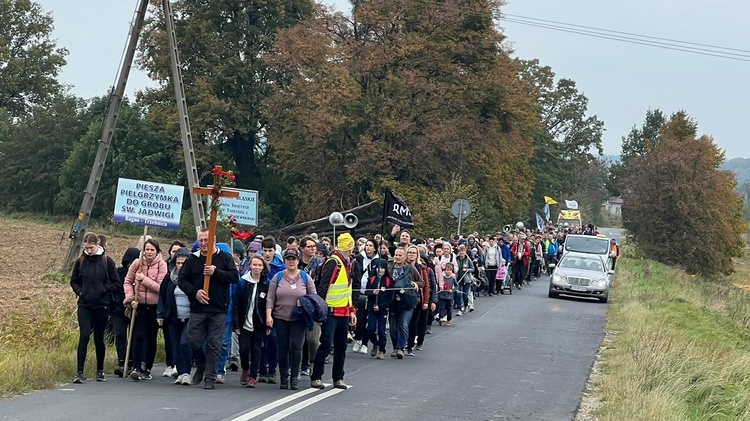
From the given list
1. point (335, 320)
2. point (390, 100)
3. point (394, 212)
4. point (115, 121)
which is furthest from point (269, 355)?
point (390, 100)

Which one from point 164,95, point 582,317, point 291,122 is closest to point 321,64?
point 291,122

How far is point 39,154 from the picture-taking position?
62.0m

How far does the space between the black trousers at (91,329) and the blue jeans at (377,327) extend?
15.9 feet

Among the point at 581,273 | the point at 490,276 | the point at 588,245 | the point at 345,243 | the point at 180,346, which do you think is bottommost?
the point at 180,346

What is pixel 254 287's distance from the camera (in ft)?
43.2

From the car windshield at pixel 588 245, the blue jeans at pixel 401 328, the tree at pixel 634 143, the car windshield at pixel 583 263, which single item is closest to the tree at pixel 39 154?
the car windshield at pixel 588 245

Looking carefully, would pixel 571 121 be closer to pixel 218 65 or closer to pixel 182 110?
pixel 218 65

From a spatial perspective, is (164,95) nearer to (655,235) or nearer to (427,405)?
(655,235)

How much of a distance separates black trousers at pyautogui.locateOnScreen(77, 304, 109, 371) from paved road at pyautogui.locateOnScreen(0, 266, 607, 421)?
319mm

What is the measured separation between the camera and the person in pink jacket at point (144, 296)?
521 inches

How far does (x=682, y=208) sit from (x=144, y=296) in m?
56.2

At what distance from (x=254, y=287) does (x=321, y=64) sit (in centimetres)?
3521

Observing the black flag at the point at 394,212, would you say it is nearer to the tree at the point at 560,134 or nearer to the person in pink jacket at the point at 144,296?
the person in pink jacket at the point at 144,296

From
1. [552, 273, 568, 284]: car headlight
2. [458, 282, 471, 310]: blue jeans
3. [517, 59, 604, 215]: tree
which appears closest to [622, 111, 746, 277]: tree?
[517, 59, 604, 215]: tree
